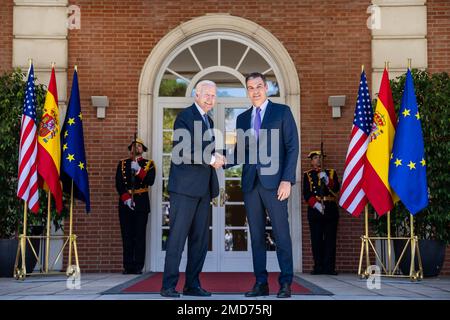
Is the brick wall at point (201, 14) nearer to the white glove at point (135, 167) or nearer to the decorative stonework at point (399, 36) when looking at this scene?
the decorative stonework at point (399, 36)

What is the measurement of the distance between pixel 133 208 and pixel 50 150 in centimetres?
157

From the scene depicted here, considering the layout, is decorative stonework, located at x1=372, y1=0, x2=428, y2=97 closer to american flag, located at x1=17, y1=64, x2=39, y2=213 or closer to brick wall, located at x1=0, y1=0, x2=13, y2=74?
american flag, located at x1=17, y1=64, x2=39, y2=213

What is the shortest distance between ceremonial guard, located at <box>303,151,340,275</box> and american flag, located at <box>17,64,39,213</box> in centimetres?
371

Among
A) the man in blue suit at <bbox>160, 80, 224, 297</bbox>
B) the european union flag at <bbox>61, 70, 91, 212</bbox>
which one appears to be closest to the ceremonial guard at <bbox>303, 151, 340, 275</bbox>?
the european union flag at <bbox>61, 70, 91, 212</bbox>

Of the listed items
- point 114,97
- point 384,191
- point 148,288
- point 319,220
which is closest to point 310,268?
point 319,220

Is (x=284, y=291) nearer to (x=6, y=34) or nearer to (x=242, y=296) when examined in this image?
(x=242, y=296)

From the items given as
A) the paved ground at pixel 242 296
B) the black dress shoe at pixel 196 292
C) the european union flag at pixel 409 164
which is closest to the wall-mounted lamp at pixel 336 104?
the european union flag at pixel 409 164

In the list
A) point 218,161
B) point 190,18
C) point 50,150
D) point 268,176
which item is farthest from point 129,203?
point 268,176

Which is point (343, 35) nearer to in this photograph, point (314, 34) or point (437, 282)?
point (314, 34)

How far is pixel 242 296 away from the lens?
535 cm

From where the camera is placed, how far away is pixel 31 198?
7367mm

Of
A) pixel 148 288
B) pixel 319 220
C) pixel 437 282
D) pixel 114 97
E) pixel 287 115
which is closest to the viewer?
pixel 287 115

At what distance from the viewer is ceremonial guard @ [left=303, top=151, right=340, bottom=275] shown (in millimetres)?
8500

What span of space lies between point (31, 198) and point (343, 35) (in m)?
5.12
